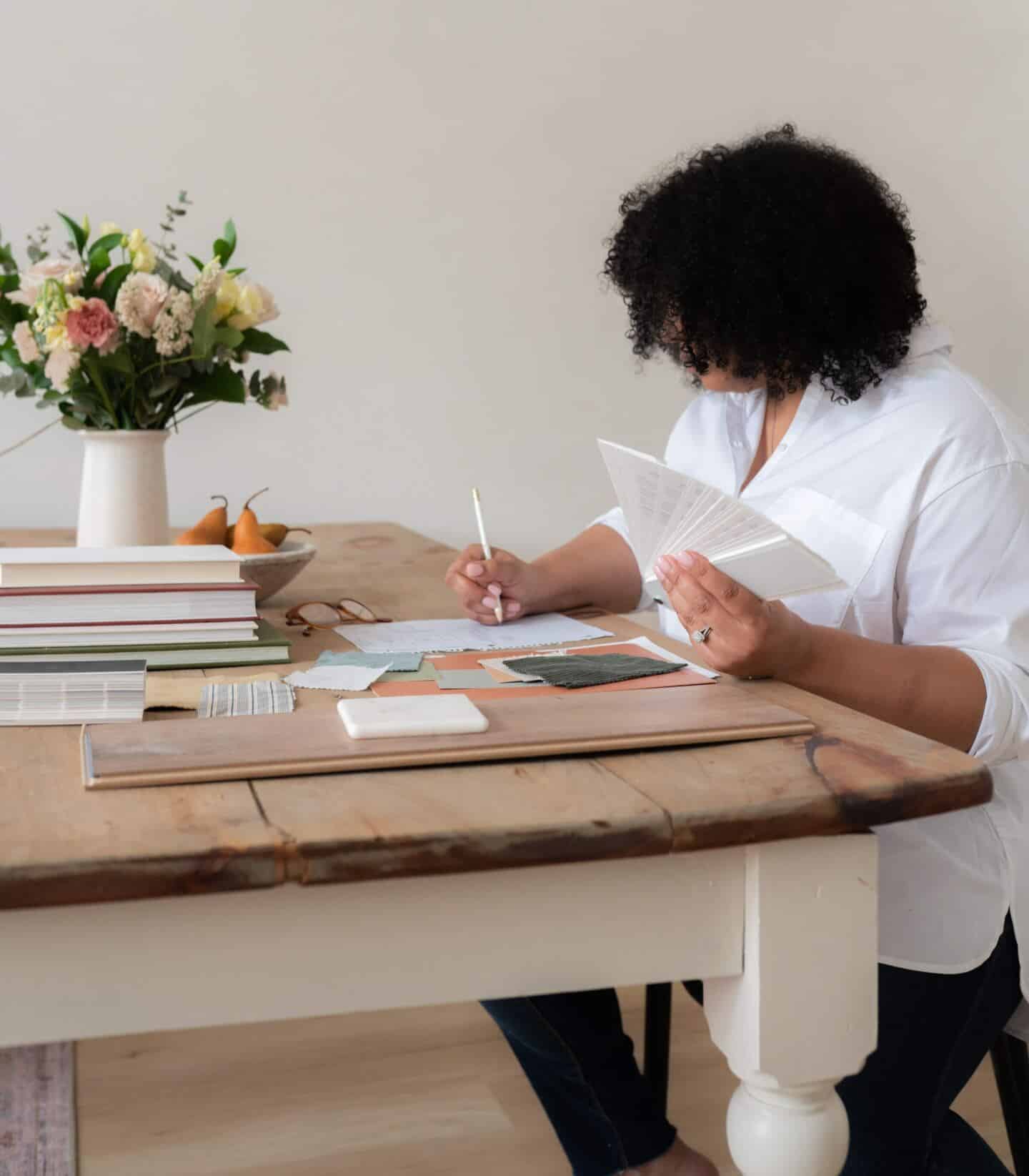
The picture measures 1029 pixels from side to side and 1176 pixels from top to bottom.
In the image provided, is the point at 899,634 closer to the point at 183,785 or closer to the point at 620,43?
the point at 183,785

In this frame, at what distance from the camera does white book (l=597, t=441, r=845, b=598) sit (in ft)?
3.20

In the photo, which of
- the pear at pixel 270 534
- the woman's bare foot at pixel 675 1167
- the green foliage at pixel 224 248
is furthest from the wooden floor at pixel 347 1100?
the green foliage at pixel 224 248

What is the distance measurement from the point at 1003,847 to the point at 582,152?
183 cm

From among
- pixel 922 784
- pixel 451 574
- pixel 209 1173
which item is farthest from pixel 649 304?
pixel 209 1173

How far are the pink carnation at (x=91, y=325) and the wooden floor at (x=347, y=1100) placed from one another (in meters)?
1.06

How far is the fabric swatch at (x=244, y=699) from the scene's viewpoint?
968 mm

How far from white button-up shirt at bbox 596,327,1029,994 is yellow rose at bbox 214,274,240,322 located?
621 mm

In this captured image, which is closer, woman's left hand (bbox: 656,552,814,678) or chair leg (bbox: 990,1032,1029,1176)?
woman's left hand (bbox: 656,552,814,678)

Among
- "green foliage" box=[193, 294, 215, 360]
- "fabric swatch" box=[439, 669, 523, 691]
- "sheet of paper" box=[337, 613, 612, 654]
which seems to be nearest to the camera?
"fabric swatch" box=[439, 669, 523, 691]

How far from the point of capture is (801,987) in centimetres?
78

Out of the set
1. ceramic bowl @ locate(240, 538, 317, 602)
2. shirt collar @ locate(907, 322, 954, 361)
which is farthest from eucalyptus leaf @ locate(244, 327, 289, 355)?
shirt collar @ locate(907, 322, 954, 361)

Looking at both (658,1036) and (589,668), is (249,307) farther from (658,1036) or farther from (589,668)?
(658,1036)

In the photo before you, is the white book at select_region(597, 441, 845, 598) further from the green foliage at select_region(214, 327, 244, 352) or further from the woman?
the green foliage at select_region(214, 327, 244, 352)

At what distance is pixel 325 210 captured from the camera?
2.40 meters
